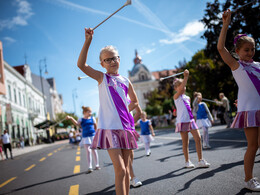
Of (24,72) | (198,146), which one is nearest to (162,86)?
(24,72)

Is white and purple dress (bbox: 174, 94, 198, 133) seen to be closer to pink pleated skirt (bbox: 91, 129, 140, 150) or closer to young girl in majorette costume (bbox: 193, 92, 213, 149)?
pink pleated skirt (bbox: 91, 129, 140, 150)

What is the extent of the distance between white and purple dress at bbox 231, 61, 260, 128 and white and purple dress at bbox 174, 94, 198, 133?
221 centimetres

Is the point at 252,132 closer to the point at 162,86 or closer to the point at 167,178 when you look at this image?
the point at 167,178

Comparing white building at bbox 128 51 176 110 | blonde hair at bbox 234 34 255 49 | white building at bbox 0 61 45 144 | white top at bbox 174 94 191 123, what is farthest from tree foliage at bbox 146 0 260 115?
white building at bbox 128 51 176 110

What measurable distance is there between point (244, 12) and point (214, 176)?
16.7 m

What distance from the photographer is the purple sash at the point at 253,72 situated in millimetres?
3305

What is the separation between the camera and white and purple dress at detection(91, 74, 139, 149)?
2932mm

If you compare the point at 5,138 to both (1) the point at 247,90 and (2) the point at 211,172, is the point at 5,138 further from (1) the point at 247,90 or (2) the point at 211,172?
(1) the point at 247,90

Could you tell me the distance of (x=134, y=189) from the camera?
4438mm

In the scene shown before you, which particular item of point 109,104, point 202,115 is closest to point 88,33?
point 109,104

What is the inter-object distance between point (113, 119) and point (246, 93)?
176 cm

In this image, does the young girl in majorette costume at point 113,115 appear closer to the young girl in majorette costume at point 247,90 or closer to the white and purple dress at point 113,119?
the white and purple dress at point 113,119

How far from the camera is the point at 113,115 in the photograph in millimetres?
2994

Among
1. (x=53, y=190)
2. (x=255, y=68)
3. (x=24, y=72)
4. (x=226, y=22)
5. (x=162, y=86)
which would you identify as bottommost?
(x=53, y=190)
